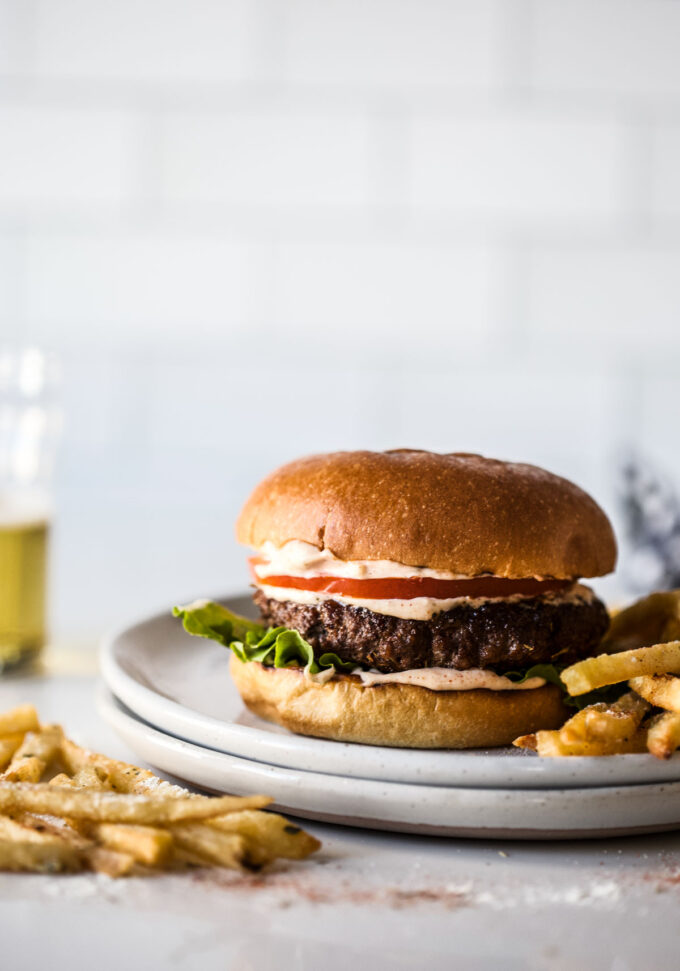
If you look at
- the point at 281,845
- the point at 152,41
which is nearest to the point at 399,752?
the point at 281,845

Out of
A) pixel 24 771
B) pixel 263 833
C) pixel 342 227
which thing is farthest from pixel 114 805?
pixel 342 227

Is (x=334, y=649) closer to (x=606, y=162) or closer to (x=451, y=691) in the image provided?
(x=451, y=691)

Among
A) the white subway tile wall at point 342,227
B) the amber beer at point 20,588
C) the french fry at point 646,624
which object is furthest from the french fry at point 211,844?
→ the white subway tile wall at point 342,227

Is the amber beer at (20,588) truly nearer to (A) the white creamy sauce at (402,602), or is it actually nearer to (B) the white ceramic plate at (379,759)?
(B) the white ceramic plate at (379,759)

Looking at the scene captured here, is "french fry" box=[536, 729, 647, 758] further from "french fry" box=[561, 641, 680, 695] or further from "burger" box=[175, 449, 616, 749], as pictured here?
"burger" box=[175, 449, 616, 749]

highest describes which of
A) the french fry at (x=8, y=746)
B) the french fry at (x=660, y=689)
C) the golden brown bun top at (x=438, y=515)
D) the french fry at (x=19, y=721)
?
the golden brown bun top at (x=438, y=515)

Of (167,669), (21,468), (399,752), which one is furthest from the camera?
(21,468)

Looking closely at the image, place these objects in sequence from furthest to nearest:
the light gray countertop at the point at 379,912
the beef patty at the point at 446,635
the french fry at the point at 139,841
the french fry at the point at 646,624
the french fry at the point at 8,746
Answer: the french fry at the point at 646,624 → the beef patty at the point at 446,635 → the french fry at the point at 8,746 → the french fry at the point at 139,841 → the light gray countertop at the point at 379,912
